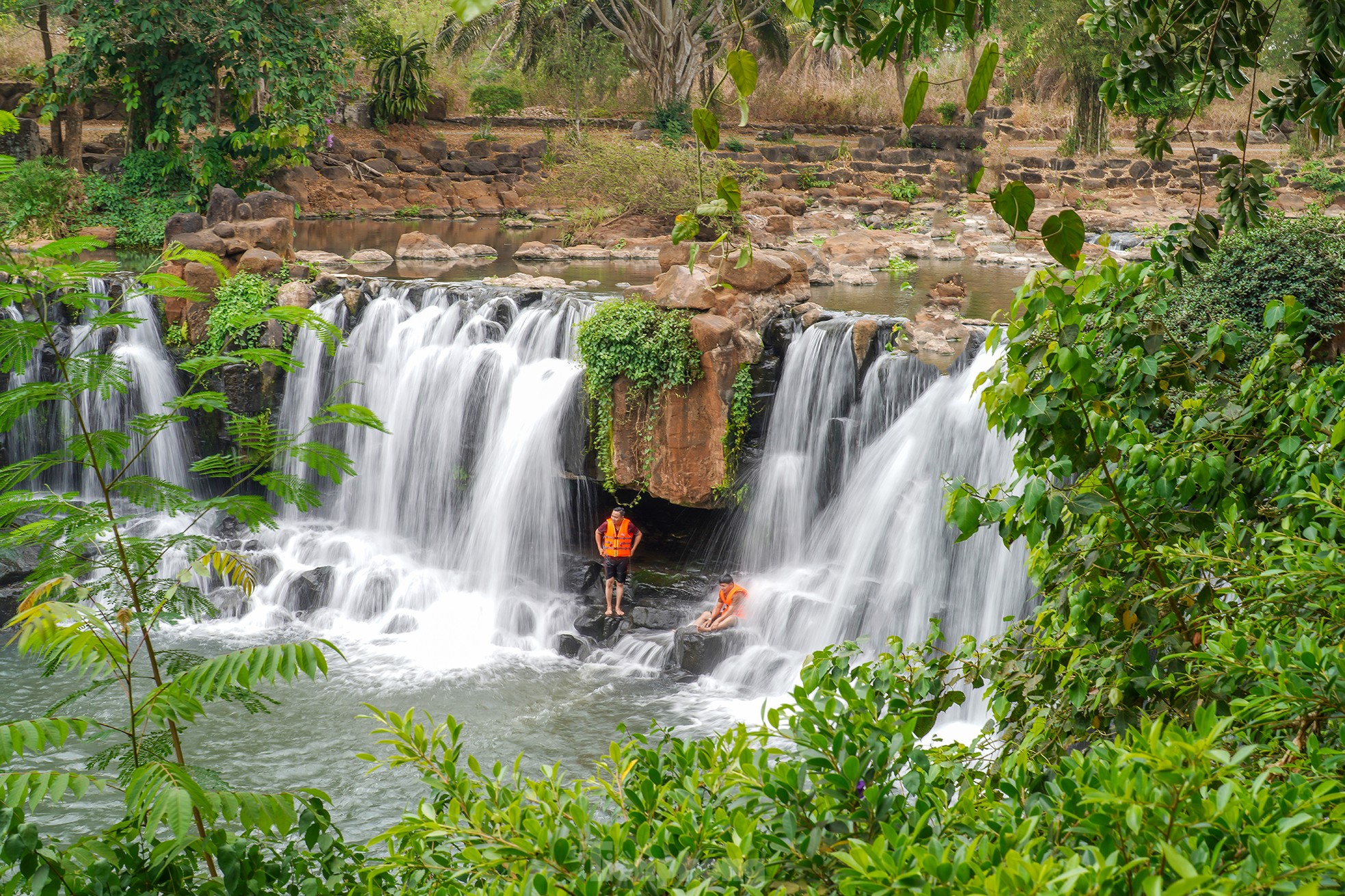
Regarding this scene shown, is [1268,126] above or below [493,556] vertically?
above

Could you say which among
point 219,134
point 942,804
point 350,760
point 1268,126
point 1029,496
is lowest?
point 350,760

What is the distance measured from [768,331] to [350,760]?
5949 millimetres

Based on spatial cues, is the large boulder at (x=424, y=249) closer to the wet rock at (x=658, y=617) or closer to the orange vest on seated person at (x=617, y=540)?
the orange vest on seated person at (x=617, y=540)

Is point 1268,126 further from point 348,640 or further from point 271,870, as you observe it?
point 348,640

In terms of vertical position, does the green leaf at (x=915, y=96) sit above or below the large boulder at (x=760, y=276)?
above

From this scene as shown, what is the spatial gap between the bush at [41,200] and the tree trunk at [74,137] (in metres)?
1.39

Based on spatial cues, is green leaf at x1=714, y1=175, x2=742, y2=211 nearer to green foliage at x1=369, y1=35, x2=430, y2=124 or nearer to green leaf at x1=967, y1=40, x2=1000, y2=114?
green leaf at x1=967, y1=40, x2=1000, y2=114

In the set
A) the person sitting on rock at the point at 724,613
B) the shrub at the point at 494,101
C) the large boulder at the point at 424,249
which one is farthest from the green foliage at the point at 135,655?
the shrub at the point at 494,101

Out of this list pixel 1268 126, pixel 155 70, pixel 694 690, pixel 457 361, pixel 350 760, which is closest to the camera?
pixel 1268 126

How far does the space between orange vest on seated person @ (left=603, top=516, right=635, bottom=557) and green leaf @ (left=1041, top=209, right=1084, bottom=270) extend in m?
9.30

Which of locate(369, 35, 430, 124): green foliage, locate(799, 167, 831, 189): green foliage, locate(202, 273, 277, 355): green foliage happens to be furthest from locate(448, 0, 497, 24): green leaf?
locate(369, 35, 430, 124): green foliage

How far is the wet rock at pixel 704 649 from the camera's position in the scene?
1009 cm

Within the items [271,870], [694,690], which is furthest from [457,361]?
[271,870]

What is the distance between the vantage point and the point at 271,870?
9.50 feet
